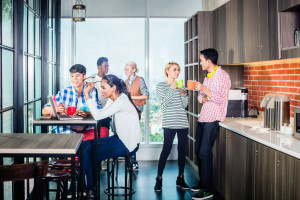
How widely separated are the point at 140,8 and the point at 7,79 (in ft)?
11.5

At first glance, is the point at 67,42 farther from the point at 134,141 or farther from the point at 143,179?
the point at 134,141

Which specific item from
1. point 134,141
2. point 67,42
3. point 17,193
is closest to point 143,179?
point 134,141

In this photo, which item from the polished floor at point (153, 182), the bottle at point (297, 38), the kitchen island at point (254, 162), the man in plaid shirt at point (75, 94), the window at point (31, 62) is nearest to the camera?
the kitchen island at point (254, 162)

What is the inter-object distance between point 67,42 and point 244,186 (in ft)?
12.9

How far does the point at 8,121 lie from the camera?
3262 millimetres

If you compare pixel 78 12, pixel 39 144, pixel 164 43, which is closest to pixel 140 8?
pixel 164 43

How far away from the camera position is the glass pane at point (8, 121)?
316cm

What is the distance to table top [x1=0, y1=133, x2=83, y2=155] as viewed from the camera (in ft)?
7.89

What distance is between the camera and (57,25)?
579 cm

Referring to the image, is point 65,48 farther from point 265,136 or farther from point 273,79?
point 265,136

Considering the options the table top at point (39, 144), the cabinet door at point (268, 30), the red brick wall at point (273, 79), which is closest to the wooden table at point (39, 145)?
the table top at point (39, 144)

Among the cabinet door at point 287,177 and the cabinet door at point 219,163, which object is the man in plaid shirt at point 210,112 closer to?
the cabinet door at point 219,163

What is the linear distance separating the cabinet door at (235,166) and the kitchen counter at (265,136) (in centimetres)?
8

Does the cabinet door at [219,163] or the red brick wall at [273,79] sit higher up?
Result: the red brick wall at [273,79]
